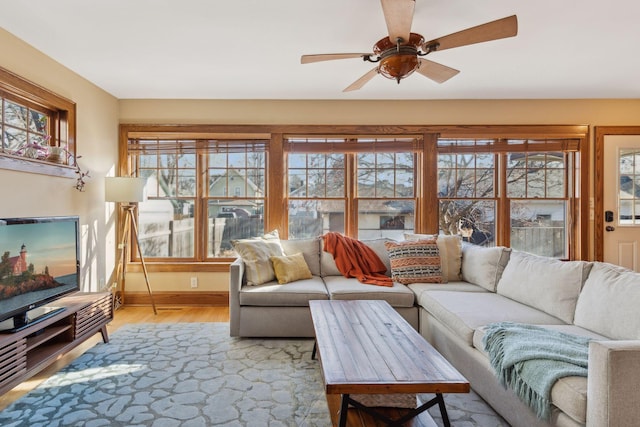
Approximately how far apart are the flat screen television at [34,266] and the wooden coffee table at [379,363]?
1909mm

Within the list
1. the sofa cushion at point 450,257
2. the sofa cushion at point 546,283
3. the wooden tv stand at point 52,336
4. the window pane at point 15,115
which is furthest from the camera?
the sofa cushion at point 450,257

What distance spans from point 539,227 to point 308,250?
9.68 ft

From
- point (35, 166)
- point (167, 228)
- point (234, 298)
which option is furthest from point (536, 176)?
point (35, 166)

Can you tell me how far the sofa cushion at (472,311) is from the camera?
2.20 metres

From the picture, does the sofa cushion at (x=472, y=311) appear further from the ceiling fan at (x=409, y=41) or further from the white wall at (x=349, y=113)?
the white wall at (x=349, y=113)

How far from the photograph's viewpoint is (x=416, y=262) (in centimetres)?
338

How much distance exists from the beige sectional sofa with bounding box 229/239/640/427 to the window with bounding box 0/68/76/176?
186 cm

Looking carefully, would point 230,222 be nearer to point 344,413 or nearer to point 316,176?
point 316,176

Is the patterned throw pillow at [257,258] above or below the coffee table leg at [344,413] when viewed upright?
above

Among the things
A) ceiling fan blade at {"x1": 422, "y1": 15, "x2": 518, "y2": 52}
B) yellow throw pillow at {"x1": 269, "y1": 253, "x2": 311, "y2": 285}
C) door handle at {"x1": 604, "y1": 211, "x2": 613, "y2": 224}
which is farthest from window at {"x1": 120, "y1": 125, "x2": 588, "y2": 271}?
ceiling fan blade at {"x1": 422, "y1": 15, "x2": 518, "y2": 52}

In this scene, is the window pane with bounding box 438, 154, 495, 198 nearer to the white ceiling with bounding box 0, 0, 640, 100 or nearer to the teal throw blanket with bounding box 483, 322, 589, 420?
the white ceiling with bounding box 0, 0, 640, 100

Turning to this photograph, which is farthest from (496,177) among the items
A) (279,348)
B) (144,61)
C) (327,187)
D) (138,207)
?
(138,207)

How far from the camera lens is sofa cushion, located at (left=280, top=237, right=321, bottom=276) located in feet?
12.1

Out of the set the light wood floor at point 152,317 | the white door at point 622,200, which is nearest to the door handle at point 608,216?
the white door at point 622,200
